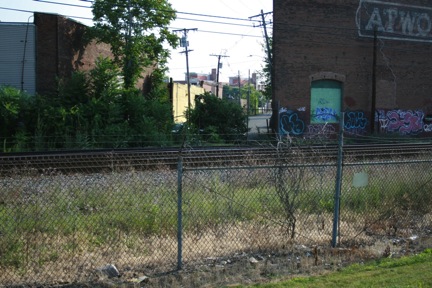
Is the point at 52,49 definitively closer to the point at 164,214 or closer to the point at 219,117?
the point at 219,117

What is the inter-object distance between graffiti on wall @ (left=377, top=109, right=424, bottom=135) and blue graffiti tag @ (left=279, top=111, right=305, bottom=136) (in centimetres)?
639

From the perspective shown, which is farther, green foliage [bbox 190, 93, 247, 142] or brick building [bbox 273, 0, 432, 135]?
brick building [bbox 273, 0, 432, 135]

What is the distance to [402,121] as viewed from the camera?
107 feet

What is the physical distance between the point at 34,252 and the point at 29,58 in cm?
2338

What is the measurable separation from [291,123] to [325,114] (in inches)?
114

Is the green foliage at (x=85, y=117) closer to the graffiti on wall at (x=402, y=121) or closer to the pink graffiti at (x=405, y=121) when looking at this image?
the graffiti on wall at (x=402, y=121)

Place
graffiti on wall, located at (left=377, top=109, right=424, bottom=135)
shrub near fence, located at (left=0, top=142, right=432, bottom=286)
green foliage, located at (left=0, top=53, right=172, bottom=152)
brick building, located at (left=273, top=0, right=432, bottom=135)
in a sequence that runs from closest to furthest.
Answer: shrub near fence, located at (left=0, top=142, right=432, bottom=286)
green foliage, located at (left=0, top=53, right=172, bottom=152)
brick building, located at (left=273, top=0, right=432, bottom=135)
graffiti on wall, located at (left=377, top=109, right=424, bottom=135)

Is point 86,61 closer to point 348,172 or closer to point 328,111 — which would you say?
point 328,111

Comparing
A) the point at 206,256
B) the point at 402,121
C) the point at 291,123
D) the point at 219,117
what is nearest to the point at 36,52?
the point at 219,117

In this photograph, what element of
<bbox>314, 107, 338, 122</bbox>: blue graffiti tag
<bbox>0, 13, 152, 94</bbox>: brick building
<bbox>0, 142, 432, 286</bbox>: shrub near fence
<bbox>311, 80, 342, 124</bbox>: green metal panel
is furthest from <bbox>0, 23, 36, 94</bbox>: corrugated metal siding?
<bbox>0, 142, 432, 286</bbox>: shrub near fence

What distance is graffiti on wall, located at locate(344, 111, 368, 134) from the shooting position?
30.9m

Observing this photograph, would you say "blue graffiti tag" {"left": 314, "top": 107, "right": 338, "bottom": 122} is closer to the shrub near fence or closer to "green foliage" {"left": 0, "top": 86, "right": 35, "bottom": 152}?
"green foliage" {"left": 0, "top": 86, "right": 35, "bottom": 152}

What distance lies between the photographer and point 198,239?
709 cm

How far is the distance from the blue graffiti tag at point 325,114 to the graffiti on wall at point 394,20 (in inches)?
221
